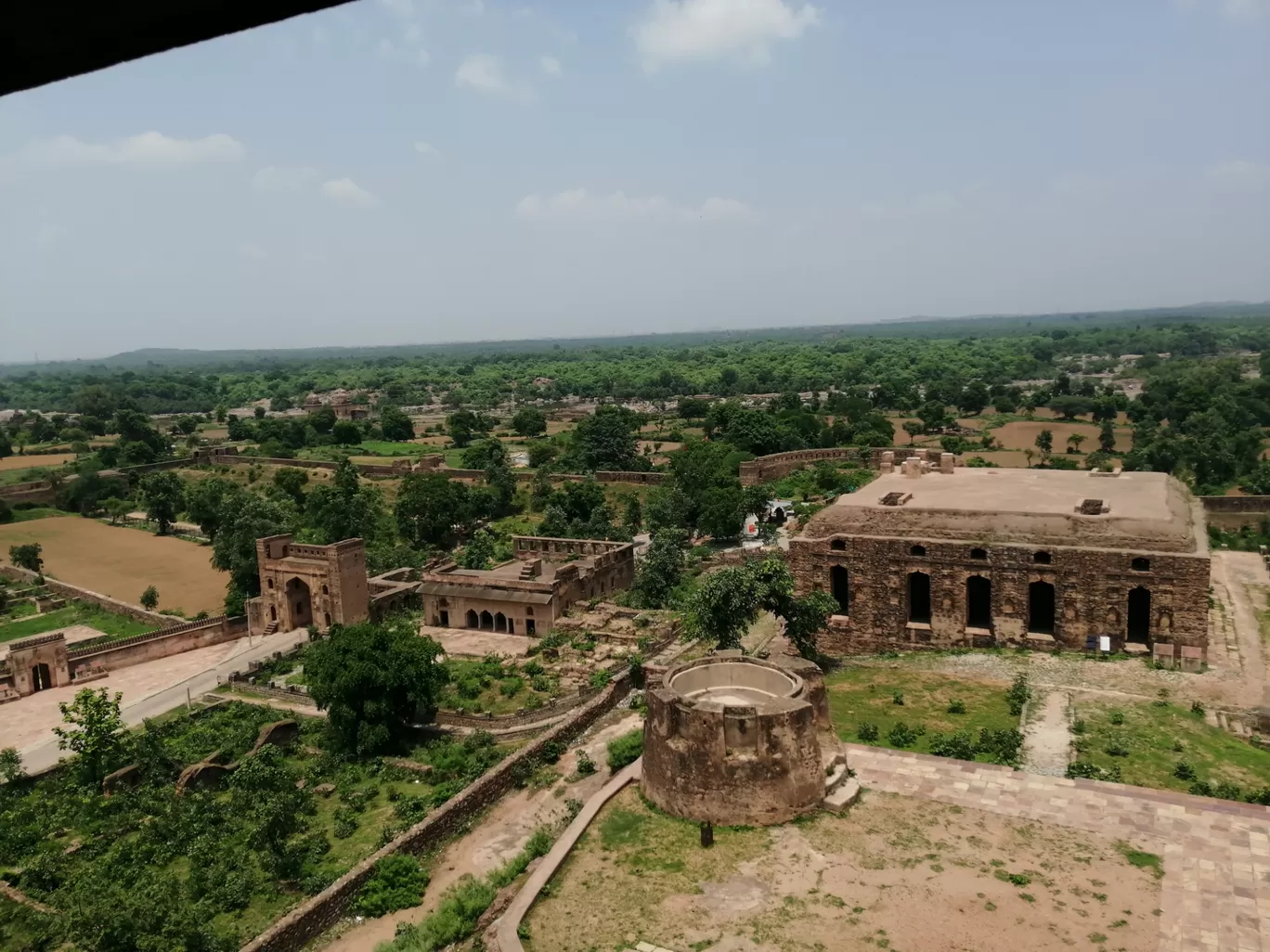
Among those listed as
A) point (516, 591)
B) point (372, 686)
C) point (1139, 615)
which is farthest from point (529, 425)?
point (1139, 615)

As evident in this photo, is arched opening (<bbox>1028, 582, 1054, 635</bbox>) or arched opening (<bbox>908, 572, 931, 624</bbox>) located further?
arched opening (<bbox>908, 572, 931, 624</bbox>)

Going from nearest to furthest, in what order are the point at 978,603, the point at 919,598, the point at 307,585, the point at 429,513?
1. the point at 978,603
2. the point at 919,598
3. the point at 307,585
4. the point at 429,513

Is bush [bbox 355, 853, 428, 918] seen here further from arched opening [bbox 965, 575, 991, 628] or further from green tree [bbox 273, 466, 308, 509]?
green tree [bbox 273, 466, 308, 509]

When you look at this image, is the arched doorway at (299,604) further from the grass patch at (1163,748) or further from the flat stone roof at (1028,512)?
the grass patch at (1163,748)

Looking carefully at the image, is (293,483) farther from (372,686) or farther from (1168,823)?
(1168,823)

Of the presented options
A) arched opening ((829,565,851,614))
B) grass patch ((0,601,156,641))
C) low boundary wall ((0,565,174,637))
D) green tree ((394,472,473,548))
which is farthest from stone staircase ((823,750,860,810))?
green tree ((394,472,473,548))

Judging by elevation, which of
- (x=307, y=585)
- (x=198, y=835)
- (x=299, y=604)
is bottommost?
(x=198, y=835)

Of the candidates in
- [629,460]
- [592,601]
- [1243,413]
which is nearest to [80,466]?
[629,460]
